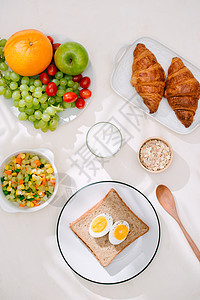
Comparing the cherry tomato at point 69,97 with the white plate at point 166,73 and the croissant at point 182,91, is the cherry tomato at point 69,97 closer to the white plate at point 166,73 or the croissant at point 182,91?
the white plate at point 166,73

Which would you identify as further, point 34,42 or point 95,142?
point 95,142

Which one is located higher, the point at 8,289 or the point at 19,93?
the point at 19,93

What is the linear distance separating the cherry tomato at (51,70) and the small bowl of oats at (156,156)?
1.71 ft

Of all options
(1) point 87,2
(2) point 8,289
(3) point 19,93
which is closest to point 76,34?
(1) point 87,2

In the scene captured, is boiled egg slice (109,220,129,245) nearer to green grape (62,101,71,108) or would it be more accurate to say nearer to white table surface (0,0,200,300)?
white table surface (0,0,200,300)

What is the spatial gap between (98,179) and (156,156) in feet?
0.95

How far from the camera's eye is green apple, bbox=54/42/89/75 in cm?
122

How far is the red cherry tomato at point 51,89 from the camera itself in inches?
49.4

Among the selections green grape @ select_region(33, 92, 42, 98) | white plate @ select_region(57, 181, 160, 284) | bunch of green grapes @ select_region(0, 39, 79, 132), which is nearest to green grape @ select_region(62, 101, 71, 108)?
bunch of green grapes @ select_region(0, 39, 79, 132)

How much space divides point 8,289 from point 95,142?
0.81 m

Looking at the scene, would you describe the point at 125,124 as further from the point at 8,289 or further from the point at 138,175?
the point at 8,289

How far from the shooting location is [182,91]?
1256mm

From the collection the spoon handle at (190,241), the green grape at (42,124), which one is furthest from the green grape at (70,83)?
the spoon handle at (190,241)

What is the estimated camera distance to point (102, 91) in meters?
1.37
